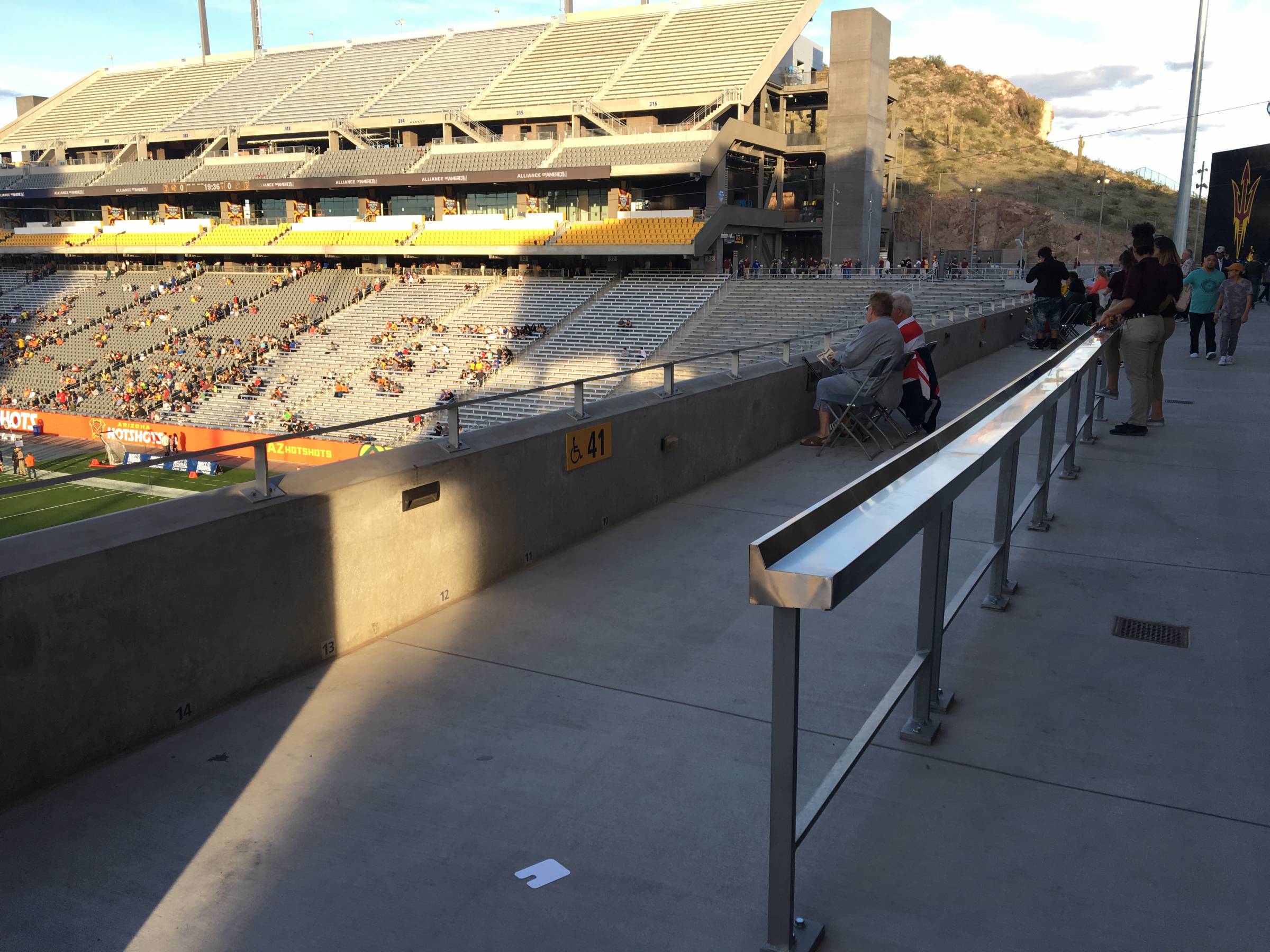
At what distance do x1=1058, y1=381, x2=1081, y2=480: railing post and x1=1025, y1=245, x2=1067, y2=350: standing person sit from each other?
10.1m

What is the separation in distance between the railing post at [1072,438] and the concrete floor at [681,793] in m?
1.58

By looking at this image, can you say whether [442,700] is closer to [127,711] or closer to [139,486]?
[127,711]

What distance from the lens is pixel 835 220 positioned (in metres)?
47.2

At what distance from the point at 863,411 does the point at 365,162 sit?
44653mm

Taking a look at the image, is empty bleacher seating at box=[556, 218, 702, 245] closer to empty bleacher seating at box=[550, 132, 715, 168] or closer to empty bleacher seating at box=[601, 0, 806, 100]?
empty bleacher seating at box=[550, 132, 715, 168]

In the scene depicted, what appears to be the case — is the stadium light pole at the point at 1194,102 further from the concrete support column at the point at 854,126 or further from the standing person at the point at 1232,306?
the concrete support column at the point at 854,126

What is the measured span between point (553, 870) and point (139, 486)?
2460cm

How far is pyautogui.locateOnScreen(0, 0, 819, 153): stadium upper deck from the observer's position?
1799 inches

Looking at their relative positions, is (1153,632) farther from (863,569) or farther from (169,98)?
(169,98)

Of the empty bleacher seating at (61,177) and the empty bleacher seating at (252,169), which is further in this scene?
the empty bleacher seating at (61,177)

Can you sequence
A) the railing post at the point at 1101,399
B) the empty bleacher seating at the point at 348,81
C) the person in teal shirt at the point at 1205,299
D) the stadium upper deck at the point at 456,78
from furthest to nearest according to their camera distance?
the empty bleacher seating at the point at 348,81
the stadium upper deck at the point at 456,78
the person in teal shirt at the point at 1205,299
the railing post at the point at 1101,399

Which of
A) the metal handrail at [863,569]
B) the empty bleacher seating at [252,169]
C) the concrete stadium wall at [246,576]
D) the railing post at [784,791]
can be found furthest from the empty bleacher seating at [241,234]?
the railing post at [784,791]

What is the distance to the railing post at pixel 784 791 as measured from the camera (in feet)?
7.06

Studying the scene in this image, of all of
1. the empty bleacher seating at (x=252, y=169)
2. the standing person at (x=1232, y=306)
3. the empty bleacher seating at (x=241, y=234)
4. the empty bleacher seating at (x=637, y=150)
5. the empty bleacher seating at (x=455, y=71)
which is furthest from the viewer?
the empty bleacher seating at (x=252, y=169)
